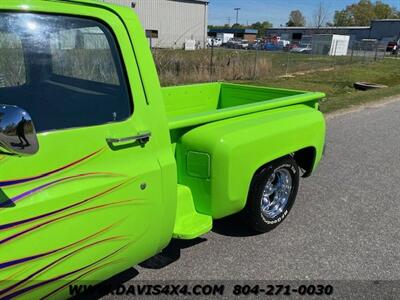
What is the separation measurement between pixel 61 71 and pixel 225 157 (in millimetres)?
1243

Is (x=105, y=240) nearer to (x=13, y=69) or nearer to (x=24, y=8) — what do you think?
(x=13, y=69)

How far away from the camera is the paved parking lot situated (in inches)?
127

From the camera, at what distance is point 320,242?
3707 mm

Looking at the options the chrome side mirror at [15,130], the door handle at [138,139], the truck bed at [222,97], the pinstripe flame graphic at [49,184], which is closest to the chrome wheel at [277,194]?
the truck bed at [222,97]

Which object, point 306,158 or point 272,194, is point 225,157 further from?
point 306,158

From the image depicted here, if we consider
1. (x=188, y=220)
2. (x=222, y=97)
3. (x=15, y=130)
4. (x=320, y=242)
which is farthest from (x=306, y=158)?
(x=15, y=130)

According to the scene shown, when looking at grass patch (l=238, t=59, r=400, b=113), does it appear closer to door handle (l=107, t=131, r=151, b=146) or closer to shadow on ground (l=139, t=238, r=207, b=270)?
shadow on ground (l=139, t=238, r=207, b=270)

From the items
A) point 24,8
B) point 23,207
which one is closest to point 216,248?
point 23,207

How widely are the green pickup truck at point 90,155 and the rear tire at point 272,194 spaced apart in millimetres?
337

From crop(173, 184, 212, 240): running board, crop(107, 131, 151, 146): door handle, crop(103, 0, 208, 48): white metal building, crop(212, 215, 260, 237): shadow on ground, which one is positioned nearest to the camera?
crop(107, 131, 151, 146): door handle

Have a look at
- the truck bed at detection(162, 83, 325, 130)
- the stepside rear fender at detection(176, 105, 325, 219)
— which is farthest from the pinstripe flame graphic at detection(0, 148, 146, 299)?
the truck bed at detection(162, 83, 325, 130)

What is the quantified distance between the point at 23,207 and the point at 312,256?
96.7 inches

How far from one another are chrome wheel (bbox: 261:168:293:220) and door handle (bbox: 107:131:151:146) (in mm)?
1621

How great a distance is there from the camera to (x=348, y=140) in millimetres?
7270
